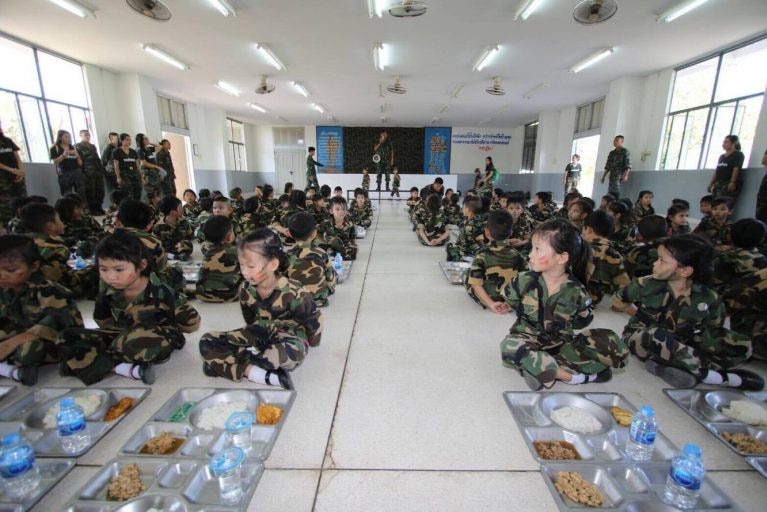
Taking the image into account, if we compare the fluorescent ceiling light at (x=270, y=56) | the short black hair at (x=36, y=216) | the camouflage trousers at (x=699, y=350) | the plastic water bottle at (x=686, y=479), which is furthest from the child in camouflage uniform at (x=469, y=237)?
the fluorescent ceiling light at (x=270, y=56)

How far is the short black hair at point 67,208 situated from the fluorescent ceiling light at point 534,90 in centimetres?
977

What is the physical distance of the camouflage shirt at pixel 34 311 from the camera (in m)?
1.99

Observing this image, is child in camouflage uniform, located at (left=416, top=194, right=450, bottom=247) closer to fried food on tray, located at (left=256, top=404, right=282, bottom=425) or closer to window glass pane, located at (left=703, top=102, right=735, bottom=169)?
fried food on tray, located at (left=256, top=404, right=282, bottom=425)

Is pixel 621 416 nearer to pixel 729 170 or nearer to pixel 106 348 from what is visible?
pixel 106 348

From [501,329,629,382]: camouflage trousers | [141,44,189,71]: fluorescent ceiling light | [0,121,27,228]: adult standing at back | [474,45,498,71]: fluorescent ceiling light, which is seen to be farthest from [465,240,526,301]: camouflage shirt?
[141,44,189,71]: fluorescent ceiling light

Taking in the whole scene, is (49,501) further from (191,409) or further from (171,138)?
(171,138)

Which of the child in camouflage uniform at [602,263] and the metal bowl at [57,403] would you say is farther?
the child in camouflage uniform at [602,263]

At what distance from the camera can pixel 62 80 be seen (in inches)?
298

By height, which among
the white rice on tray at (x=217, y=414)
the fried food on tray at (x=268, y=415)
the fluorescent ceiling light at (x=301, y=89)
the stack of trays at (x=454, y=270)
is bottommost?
the fried food on tray at (x=268, y=415)

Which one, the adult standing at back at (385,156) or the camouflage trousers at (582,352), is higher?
the adult standing at back at (385,156)

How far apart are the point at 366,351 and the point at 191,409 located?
40.6 inches

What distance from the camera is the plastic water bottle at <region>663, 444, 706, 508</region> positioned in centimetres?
122

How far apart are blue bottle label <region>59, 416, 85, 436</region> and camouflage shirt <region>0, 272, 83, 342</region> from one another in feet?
2.48

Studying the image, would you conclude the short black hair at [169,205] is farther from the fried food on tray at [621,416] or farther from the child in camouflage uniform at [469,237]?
the fried food on tray at [621,416]
